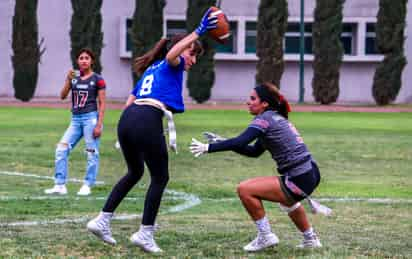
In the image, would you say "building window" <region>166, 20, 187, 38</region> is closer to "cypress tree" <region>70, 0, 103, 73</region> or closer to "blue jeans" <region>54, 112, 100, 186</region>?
"cypress tree" <region>70, 0, 103, 73</region>

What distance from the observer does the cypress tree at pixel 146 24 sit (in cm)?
4100

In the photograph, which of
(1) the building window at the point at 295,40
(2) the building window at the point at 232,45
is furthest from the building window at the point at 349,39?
(2) the building window at the point at 232,45

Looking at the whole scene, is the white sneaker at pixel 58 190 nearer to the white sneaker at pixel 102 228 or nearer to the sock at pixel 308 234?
the white sneaker at pixel 102 228

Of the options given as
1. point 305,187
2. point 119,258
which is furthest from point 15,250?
point 305,187

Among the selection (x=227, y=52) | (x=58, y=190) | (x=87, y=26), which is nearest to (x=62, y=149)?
(x=58, y=190)

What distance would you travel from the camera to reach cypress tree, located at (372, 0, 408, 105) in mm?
40812

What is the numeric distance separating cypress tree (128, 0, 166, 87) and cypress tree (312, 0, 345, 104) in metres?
6.68

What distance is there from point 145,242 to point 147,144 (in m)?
0.79

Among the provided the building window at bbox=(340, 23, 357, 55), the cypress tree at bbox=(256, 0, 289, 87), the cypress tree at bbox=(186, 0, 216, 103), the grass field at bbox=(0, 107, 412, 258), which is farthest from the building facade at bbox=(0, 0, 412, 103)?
the grass field at bbox=(0, 107, 412, 258)

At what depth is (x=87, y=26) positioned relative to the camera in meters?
40.9

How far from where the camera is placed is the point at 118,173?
49.1 ft

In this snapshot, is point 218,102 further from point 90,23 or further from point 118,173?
point 118,173

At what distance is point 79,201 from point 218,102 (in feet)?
105

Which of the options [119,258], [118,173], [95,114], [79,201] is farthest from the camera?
[118,173]
